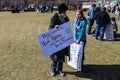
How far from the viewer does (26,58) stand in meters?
11.5

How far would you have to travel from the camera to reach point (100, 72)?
31.6 ft

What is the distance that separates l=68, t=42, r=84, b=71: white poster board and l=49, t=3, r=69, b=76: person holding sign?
1.07 ft

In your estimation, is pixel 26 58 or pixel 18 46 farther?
pixel 18 46

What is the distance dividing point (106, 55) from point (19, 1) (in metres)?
73.2

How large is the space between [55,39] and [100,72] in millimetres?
1730

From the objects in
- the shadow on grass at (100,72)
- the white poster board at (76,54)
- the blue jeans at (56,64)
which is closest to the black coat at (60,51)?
the blue jeans at (56,64)

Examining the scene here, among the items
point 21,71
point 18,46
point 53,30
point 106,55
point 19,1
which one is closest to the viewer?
point 53,30

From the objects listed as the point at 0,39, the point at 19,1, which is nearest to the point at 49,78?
the point at 0,39

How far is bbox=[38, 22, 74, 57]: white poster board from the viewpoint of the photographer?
348 inches

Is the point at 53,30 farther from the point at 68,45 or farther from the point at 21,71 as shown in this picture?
the point at 21,71

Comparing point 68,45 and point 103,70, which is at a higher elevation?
point 68,45

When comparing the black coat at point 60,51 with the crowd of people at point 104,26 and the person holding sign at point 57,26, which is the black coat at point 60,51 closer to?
the person holding sign at point 57,26

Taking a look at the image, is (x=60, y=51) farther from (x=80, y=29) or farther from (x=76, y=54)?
(x=80, y=29)

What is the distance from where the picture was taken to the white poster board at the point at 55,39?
8828 mm
